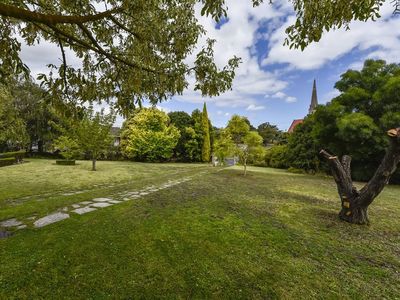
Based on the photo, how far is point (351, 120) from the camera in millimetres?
11305

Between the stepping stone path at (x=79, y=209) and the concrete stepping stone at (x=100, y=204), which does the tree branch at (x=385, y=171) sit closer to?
the stepping stone path at (x=79, y=209)

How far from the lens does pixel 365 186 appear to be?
4695mm

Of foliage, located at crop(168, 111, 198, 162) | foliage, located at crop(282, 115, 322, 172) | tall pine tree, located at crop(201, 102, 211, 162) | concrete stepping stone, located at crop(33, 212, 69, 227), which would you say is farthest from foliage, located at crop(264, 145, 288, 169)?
concrete stepping stone, located at crop(33, 212, 69, 227)

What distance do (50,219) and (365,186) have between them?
6782 mm

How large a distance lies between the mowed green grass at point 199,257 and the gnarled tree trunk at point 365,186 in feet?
1.27

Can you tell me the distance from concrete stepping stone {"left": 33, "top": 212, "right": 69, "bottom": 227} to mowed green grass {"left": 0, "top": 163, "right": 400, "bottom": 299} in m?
0.22

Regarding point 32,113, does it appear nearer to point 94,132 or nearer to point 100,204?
point 94,132

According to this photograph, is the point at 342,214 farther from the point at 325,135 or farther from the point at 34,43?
the point at 325,135

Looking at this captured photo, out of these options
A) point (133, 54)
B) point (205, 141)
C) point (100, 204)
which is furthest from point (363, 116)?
point (205, 141)

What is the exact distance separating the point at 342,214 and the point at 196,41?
5.22 m

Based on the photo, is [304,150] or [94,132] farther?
[304,150]

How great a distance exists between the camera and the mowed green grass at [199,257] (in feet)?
7.39

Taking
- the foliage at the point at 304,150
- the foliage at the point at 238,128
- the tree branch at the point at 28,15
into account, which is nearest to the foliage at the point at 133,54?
the tree branch at the point at 28,15

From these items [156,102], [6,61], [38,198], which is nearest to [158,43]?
[156,102]
